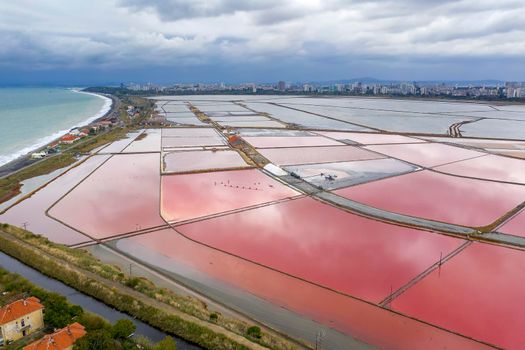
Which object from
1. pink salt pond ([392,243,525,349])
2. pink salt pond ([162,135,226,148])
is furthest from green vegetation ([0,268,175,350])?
pink salt pond ([162,135,226,148])

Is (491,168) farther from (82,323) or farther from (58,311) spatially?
(58,311)

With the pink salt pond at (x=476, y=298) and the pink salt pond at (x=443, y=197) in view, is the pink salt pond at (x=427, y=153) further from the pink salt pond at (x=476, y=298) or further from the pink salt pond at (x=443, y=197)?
the pink salt pond at (x=476, y=298)

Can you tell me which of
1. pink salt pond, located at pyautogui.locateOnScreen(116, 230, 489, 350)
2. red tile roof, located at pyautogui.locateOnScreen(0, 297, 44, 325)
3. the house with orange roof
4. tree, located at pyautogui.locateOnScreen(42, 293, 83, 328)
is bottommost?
pink salt pond, located at pyautogui.locateOnScreen(116, 230, 489, 350)

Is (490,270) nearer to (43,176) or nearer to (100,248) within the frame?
(100,248)

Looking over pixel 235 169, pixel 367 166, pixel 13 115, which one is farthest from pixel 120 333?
pixel 13 115

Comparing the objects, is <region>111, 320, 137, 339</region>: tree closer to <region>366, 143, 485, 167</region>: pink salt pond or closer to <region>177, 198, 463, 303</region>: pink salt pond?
<region>177, 198, 463, 303</region>: pink salt pond

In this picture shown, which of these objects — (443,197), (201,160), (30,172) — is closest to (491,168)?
(443,197)
